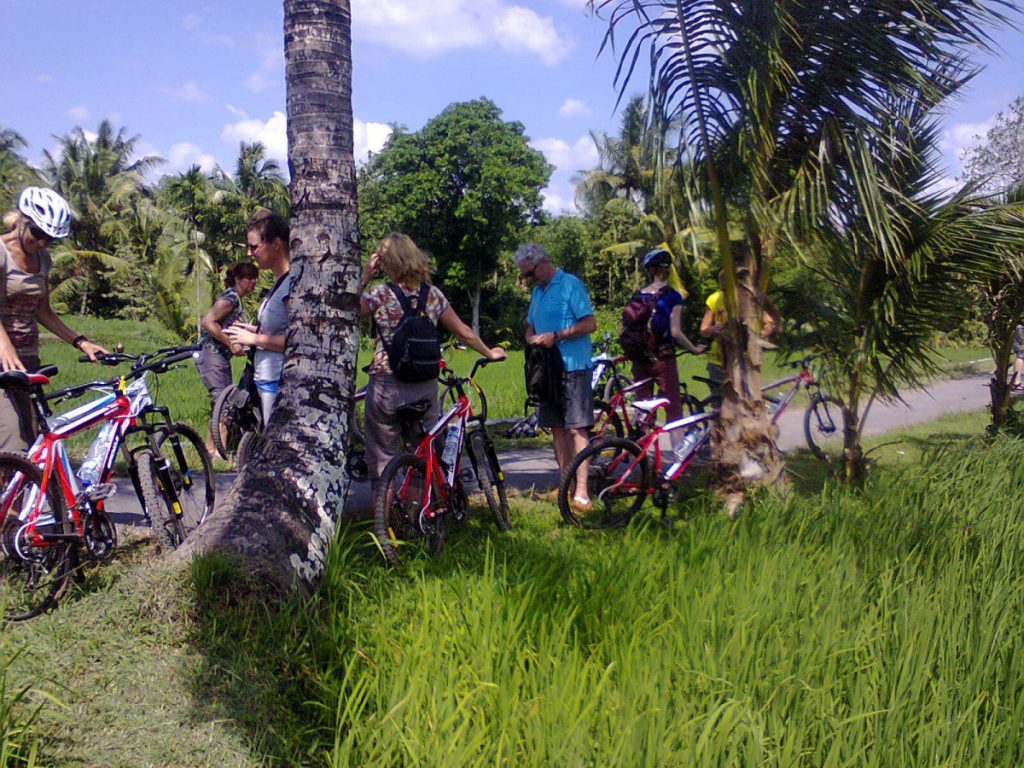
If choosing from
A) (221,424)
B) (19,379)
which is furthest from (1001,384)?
(19,379)

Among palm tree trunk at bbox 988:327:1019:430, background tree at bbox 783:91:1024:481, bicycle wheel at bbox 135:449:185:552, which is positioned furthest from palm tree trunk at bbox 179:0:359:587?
palm tree trunk at bbox 988:327:1019:430

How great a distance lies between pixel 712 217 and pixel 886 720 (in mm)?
3834

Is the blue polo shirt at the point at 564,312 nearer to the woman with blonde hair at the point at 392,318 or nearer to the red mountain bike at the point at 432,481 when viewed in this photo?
the red mountain bike at the point at 432,481

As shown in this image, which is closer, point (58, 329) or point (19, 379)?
point (19, 379)

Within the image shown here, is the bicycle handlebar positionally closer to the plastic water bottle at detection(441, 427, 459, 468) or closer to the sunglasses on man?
the sunglasses on man

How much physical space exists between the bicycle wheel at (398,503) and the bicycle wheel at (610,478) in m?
1.26

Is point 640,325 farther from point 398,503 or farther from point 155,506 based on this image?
point 155,506

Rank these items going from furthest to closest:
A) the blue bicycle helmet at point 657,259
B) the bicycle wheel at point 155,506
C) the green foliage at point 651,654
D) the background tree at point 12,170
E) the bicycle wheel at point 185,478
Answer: the background tree at point 12,170
the blue bicycle helmet at point 657,259
the bicycle wheel at point 185,478
the bicycle wheel at point 155,506
the green foliage at point 651,654

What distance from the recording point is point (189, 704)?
3.07 meters

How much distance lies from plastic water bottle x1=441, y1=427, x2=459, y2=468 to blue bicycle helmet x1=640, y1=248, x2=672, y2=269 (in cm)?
267

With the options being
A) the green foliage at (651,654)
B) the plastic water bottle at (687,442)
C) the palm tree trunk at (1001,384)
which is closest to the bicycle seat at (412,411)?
the green foliage at (651,654)

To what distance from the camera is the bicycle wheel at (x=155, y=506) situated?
463 centimetres

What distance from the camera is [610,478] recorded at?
5871 millimetres

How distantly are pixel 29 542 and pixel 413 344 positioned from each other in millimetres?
2065
